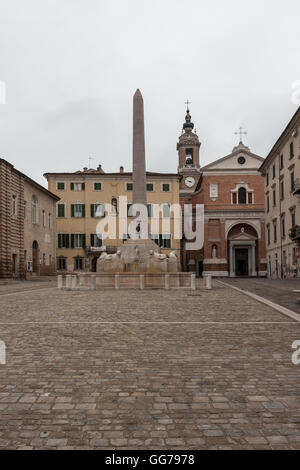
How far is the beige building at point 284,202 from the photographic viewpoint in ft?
98.1

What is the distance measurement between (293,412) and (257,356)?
1.95 meters

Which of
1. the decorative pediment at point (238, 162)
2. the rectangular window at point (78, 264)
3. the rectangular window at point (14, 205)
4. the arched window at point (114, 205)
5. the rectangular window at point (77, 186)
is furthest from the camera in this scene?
the decorative pediment at point (238, 162)

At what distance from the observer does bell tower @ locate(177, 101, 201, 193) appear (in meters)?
67.2

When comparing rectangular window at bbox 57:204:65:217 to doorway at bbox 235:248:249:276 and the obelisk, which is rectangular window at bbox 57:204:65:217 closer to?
doorway at bbox 235:248:249:276

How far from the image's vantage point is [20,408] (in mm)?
3713

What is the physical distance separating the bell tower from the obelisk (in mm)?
44483

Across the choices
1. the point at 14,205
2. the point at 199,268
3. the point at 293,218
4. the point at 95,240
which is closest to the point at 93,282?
the point at 14,205

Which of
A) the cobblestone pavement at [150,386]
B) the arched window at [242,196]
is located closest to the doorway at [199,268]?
the arched window at [242,196]

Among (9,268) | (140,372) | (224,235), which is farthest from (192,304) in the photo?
(224,235)

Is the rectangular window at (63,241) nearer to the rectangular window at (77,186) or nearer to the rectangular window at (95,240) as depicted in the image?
the rectangular window at (95,240)

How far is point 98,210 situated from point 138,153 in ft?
81.6

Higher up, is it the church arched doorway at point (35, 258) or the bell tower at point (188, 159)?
the bell tower at point (188, 159)

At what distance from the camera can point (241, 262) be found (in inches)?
2064

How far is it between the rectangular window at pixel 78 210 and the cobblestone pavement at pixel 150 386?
39091 millimetres
